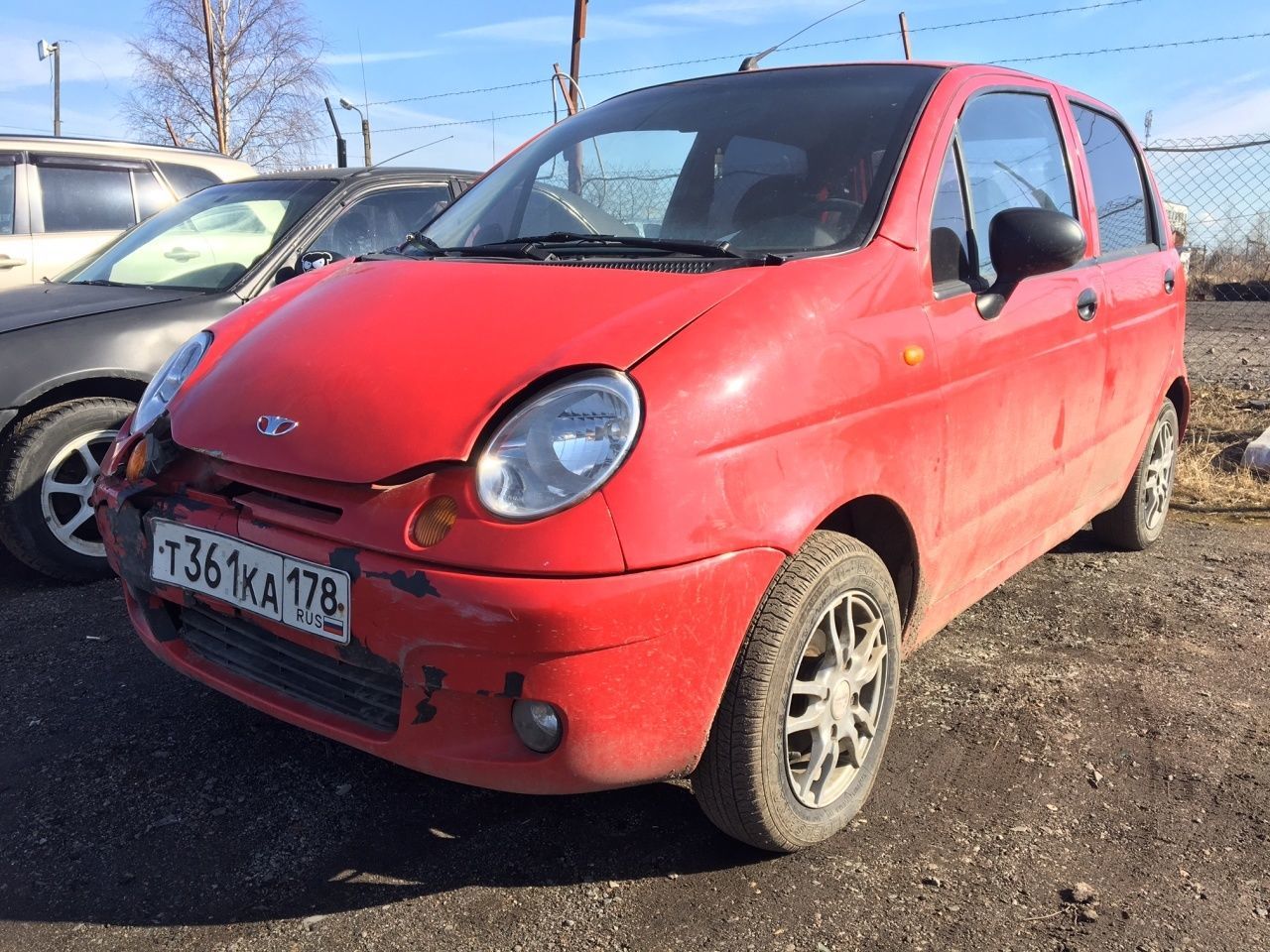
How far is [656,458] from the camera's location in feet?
5.80

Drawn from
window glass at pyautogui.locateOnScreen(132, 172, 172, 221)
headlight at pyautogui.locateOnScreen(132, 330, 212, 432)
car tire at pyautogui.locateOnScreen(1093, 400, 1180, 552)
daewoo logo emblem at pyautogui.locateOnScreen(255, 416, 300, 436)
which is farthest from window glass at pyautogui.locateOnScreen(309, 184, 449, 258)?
car tire at pyautogui.locateOnScreen(1093, 400, 1180, 552)

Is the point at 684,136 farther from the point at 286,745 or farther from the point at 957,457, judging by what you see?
the point at 286,745

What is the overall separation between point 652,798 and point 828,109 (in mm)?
1846

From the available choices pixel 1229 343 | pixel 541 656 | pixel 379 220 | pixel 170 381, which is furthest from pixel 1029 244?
pixel 1229 343

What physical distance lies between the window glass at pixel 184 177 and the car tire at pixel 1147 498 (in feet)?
18.9

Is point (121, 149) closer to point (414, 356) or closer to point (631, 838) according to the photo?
point (414, 356)

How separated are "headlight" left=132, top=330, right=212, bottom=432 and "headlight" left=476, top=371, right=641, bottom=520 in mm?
995

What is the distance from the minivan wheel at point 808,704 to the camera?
193 cm

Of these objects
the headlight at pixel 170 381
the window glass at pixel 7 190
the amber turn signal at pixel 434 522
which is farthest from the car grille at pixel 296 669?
the window glass at pixel 7 190

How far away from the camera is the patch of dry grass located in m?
5.23

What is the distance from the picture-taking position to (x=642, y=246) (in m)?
2.46

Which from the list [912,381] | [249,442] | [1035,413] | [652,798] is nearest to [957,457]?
[912,381]

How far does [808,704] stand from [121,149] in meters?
6.44

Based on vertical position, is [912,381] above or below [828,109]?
below
